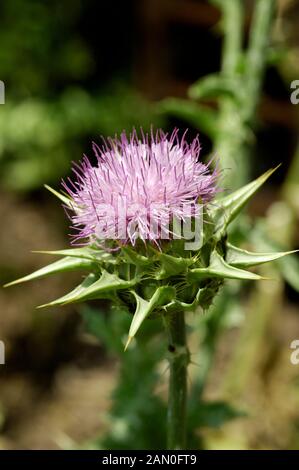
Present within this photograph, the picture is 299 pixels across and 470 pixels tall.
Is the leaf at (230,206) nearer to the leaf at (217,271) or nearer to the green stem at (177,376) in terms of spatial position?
the leaf at (217,271)

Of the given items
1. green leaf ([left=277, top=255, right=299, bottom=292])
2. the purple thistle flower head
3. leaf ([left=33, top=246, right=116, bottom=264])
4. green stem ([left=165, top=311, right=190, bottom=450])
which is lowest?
green stem ([left=165, top=311, right=190, bottom=450])

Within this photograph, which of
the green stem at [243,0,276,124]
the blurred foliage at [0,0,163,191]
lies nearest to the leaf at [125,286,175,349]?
the green stem at [243,0,276,124]

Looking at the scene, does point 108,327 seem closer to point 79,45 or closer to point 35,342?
point 35,342

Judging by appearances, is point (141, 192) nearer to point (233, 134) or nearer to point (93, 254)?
point (93, 254)

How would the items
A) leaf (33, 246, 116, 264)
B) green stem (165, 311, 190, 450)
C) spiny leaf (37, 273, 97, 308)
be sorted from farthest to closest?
green stem (165, 311, 190, 450)
leaf (33, 246, 116, 264)
spiny leaf (37, 273, 97, 308)

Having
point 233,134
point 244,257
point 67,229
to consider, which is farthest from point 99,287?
point 67,229

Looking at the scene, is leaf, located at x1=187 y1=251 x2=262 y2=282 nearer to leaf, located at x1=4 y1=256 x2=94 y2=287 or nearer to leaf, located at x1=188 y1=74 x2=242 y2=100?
leaf, located at x1=4 y1=256 x2=94 y2=287

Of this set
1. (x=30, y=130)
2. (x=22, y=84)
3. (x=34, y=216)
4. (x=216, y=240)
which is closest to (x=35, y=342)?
(x=34, y=216)

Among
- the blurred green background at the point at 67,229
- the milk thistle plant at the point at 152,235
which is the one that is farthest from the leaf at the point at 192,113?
the milk thistle plant at the point at 152,235
